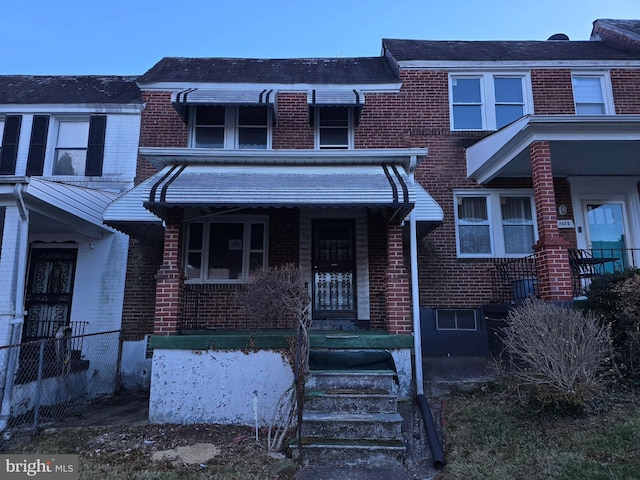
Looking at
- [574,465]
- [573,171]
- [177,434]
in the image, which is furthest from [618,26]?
[177,434]

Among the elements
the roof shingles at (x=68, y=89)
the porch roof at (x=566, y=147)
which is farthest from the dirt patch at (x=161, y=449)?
the roof shingles at (x=68, y=89)

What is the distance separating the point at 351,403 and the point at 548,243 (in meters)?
4.12

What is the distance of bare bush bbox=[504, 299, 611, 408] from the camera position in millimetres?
4914

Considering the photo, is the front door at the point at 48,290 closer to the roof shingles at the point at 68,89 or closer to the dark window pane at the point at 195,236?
the dark window pane at the point at 195,236

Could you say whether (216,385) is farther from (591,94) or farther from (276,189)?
(591,94)

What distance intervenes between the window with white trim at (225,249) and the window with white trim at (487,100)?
525cm

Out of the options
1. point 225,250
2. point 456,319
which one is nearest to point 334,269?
point 225,250

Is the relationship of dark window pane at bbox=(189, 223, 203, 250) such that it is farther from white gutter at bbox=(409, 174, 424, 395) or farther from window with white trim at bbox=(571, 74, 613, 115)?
window with white trim at bbox=(571, 74, 613, 115)

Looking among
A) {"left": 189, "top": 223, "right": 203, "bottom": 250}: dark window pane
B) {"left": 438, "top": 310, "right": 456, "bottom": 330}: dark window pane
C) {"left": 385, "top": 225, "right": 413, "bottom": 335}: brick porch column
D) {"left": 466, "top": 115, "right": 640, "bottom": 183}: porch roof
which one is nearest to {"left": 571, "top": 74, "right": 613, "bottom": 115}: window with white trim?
{"left": 466, "top": 115, "right": 640, "bottom": 183}: porch roof

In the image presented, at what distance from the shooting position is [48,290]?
374 inches

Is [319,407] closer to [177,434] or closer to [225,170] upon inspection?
[177,434]

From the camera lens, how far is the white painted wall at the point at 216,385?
20.4 ft

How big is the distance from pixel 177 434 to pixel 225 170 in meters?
4.06

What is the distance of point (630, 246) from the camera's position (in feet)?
32.1
